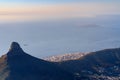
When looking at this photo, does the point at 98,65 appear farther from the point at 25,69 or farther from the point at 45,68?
the point at 25,69

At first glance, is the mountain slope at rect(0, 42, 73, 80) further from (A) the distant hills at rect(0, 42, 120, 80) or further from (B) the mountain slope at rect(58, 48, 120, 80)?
(B) the mountain slope at rect(58, 48, 120, 80)

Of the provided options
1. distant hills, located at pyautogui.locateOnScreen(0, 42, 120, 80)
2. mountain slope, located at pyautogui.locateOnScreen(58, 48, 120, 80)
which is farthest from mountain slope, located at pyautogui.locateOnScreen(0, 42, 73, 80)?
mountain slope, located at pyautogui.locateOnScreen(58, 48, 120, 80)

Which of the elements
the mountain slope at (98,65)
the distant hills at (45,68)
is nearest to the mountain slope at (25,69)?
the distant hills at (45,68)

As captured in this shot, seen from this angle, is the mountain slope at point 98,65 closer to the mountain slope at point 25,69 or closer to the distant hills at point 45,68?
the distant hills at point 45,68

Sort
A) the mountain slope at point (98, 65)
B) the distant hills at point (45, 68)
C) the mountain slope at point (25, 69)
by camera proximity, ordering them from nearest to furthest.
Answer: the mountain slope at point (25, 69), the distant hills at point (45, 68), the mountain slope at point (98, 65)

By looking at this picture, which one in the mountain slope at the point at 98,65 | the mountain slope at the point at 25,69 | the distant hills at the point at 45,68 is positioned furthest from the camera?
the mountain slope at the point at 98,65

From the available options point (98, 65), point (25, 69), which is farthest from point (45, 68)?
point (98, 65)

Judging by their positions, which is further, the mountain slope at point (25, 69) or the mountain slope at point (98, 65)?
the mountain slope at point (98, 65)
